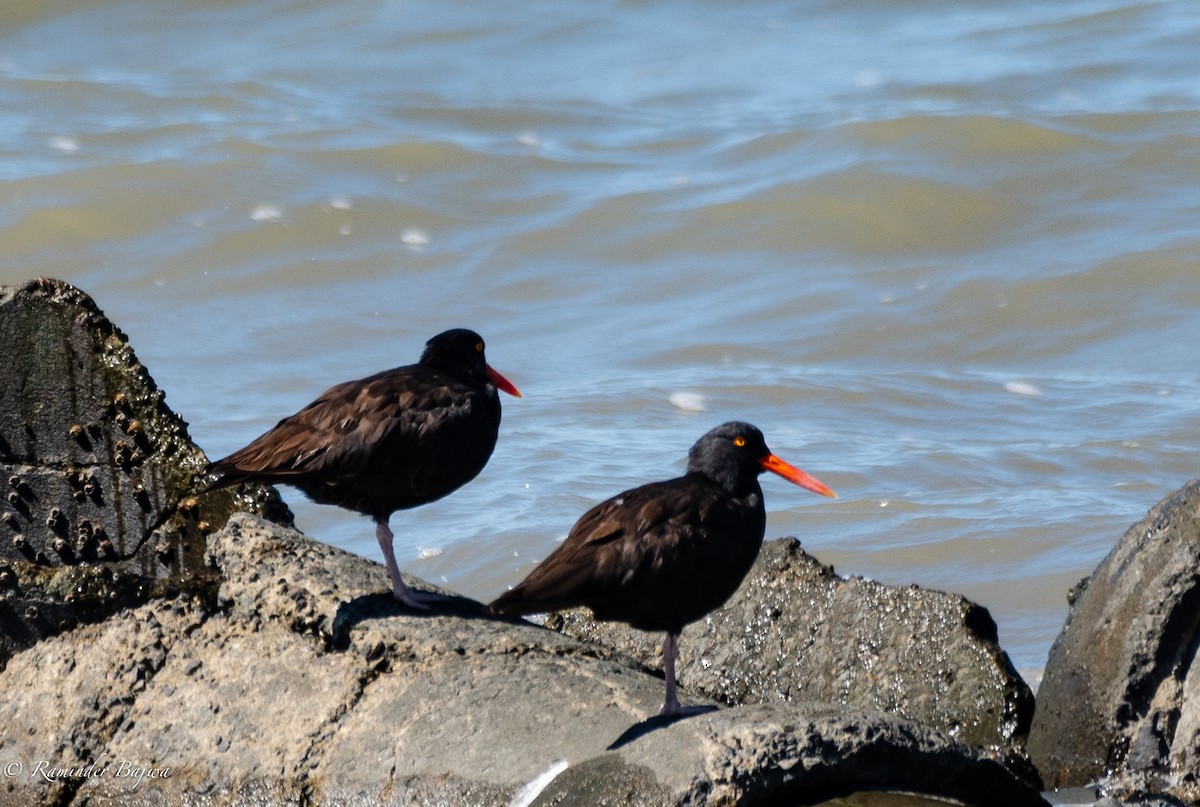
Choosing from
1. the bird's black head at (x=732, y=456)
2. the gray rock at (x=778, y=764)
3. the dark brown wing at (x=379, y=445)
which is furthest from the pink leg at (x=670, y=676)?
the dark brown wing at (x=379, y=445)

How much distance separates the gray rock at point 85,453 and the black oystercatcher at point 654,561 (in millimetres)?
1086

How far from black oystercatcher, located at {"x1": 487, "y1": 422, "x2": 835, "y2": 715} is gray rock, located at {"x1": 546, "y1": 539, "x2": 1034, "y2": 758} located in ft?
1.46

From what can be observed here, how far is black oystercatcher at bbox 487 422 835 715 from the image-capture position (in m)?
4.04

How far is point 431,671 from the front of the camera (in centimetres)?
399

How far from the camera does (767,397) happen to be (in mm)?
9906

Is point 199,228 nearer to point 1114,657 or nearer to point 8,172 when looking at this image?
point 8,172

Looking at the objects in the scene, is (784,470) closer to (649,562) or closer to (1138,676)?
(649,562)

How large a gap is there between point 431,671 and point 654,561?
23.5 inches

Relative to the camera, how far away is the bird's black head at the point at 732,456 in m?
4.56

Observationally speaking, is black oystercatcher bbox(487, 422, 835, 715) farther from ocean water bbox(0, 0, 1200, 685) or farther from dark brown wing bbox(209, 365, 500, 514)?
ocean water bbox(0, 0, 1200, 685)

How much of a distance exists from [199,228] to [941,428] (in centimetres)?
622

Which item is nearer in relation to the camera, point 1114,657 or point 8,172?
point 1114,657

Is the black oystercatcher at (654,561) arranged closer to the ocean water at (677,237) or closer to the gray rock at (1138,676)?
the gray rock at (1138,676)

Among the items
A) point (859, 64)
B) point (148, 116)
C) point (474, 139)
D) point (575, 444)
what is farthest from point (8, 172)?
point (859, 64)
